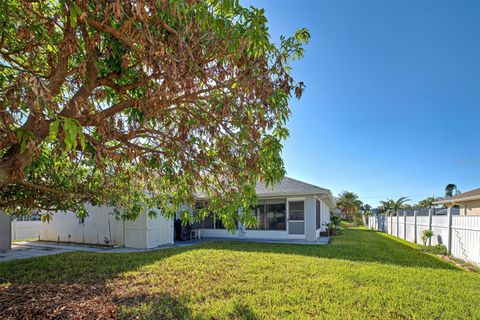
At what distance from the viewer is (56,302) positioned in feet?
17.5

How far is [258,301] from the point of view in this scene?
5375 millimetres

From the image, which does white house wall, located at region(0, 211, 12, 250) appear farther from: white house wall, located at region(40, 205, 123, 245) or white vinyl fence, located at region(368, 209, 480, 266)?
white vinyl fence, located at region(368, 209, 480, 266)

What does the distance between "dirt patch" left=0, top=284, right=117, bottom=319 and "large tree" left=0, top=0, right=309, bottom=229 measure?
1.80m

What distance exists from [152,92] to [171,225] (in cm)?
1268

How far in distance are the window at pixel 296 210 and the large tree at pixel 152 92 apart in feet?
38.0

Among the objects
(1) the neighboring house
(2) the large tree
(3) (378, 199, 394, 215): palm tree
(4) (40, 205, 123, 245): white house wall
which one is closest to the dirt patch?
(2) the large tree

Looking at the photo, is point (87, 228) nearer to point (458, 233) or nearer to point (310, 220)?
point (310, 220)

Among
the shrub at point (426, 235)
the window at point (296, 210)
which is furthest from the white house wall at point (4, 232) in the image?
the shrub at point (426, 235)

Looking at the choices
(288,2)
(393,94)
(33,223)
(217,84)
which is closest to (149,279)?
(217,84)

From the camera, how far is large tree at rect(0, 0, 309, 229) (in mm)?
2576

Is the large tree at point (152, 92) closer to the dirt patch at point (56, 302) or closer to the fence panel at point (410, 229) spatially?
the dirt patch at point (56, 302)

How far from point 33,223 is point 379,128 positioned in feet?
77.1

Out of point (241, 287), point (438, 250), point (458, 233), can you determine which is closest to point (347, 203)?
point (438, 250)

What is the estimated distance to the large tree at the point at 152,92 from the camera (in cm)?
258
